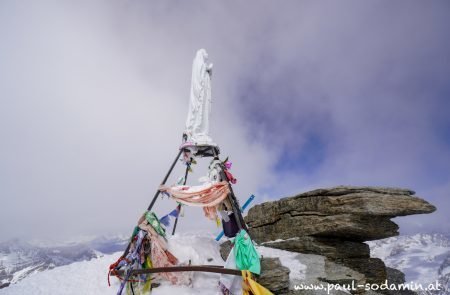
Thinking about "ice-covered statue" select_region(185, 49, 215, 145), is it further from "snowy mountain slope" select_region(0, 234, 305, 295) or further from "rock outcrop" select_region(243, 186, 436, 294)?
"rock outcrop" select_region(243, 186, 436, 294)

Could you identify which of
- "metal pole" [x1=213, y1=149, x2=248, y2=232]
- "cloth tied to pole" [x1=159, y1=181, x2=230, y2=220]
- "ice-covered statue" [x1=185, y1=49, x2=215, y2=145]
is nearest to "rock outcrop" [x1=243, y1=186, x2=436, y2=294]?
"cloth tied to pole" [x1=159, y1=181, x2=230, y2=220]

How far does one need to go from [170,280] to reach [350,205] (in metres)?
8.31

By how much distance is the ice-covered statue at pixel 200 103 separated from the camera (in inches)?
473

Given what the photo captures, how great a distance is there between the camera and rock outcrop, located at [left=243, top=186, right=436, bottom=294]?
10.8 metres

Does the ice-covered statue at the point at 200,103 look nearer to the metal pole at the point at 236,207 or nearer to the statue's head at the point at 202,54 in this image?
the statue's head at the point at 202,54

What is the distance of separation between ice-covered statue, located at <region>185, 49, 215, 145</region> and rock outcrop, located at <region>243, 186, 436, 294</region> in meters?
5.74

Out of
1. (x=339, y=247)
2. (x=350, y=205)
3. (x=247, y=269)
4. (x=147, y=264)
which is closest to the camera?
(x=247, y=269)

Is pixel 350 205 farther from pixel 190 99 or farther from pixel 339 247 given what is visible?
pixel 190 99

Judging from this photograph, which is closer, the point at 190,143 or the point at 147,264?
the point at 147,264

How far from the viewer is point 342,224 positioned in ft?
36.6

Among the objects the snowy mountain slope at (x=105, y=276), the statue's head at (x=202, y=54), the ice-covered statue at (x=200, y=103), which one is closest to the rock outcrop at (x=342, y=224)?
the snowy mountain slope at (x=105, y=276)

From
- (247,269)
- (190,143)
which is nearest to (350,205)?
(247,269)

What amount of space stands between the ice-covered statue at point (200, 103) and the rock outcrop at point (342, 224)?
226 inches

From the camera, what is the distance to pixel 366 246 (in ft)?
43.0
